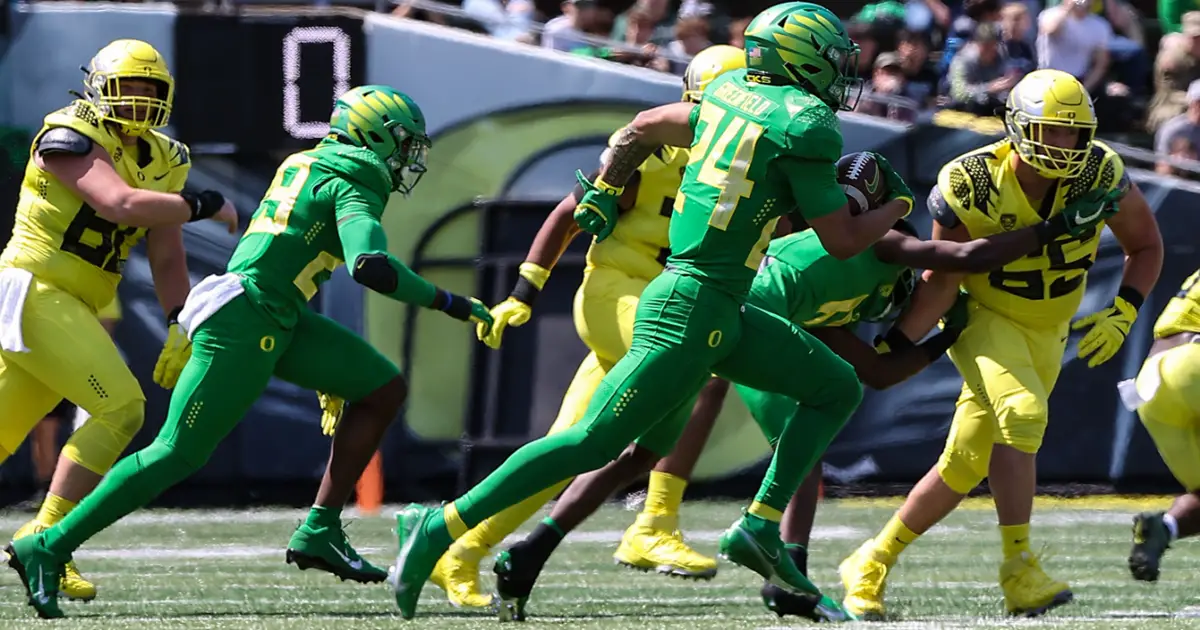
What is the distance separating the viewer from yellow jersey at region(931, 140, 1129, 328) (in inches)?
237

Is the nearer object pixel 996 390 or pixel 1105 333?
pixel 996 390

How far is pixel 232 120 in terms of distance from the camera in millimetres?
10531

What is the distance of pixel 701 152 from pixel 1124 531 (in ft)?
14.4

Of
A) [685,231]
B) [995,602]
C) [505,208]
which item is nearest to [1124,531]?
[995,602]

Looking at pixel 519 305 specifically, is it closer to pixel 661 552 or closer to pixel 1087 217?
pixel 661 552

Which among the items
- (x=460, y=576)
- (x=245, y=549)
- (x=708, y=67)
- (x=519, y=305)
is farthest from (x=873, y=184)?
(x=245, y=549)

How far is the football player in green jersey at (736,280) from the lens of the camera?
5.17m

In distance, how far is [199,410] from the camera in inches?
229

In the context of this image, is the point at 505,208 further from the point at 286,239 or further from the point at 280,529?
the point at 286,239

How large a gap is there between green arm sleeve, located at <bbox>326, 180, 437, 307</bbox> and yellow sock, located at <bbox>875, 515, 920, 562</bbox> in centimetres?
154

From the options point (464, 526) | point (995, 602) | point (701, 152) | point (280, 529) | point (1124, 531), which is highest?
point (701, 152)

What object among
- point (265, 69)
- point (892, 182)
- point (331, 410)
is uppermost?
point (892, 182)

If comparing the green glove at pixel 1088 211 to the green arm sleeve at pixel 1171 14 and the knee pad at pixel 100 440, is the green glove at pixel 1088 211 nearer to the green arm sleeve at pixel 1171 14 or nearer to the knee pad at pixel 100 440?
the knee pad at pixel 100 440

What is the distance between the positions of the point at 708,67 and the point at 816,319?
3.06ft
